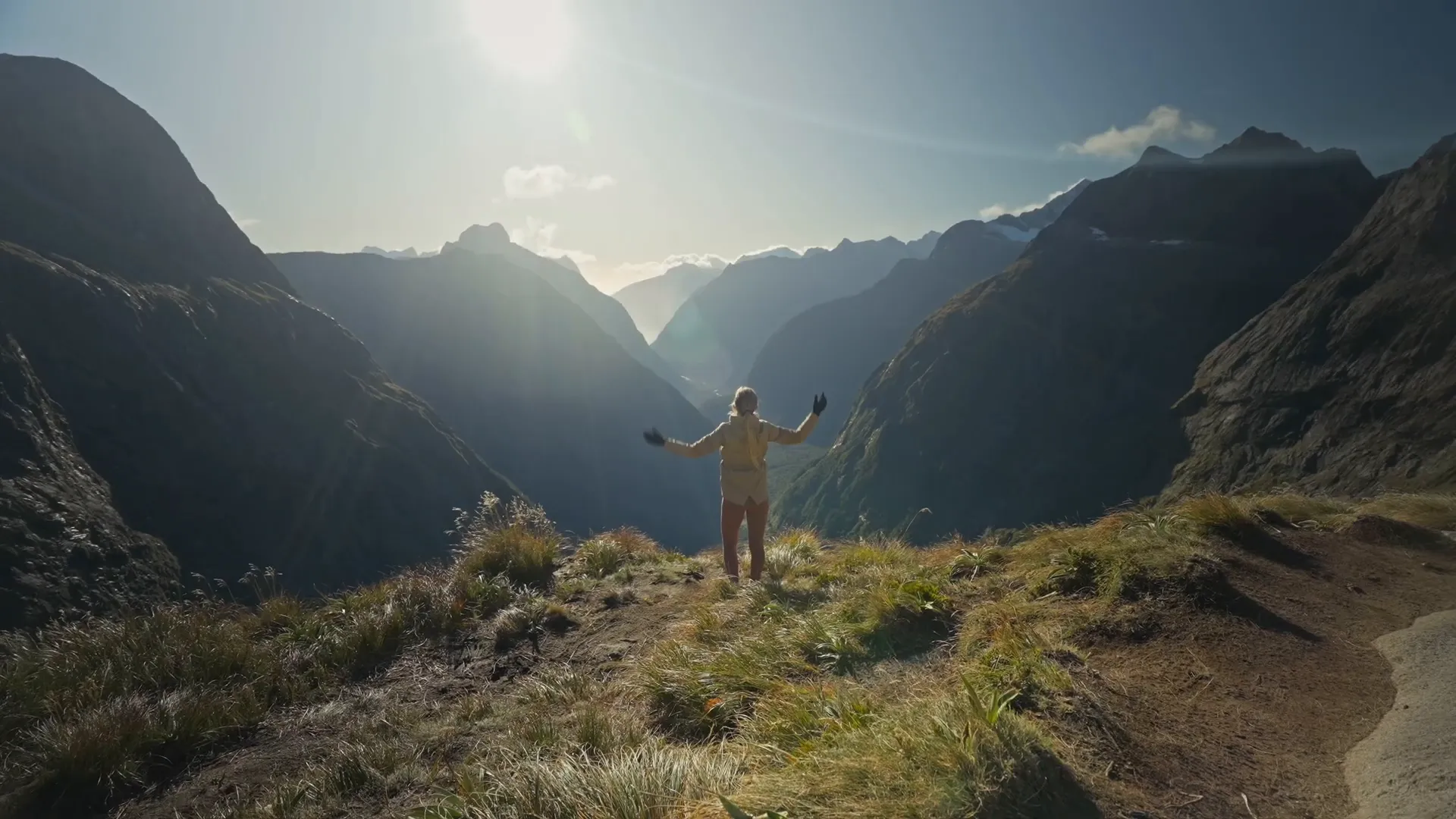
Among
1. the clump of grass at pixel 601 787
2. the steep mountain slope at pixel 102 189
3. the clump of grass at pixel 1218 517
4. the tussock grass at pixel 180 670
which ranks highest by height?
the steep mountain slope at pixel 102 189

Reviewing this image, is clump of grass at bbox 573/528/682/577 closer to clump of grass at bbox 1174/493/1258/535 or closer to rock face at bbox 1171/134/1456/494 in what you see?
clump of grass at bbox 1174/493/1258/535

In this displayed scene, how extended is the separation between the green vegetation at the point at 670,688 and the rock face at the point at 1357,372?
42600 millimetres

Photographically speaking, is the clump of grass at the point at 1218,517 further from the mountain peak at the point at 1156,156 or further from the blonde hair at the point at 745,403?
the mountain peak at the point at 1156,156

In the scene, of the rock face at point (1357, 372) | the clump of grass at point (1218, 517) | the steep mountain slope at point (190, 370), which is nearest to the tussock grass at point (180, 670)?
the clump of grass at point (1218, 517)

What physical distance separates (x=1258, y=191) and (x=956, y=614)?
173 m

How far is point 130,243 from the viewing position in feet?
283

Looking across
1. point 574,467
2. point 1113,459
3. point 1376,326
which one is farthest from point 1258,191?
point 574,467

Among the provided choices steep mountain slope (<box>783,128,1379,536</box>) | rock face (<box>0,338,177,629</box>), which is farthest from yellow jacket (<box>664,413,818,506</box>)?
steep mountain slope (<box>783,128,1379,536</box>)

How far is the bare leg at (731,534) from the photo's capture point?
7906mm

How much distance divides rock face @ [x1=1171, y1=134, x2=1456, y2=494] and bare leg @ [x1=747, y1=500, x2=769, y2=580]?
42.4m

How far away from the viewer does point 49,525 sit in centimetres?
4091

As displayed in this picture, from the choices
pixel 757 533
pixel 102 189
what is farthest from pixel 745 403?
pixel 102 189

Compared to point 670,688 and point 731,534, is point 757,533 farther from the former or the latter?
point 670,688

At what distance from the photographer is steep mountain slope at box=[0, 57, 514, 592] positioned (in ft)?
197
